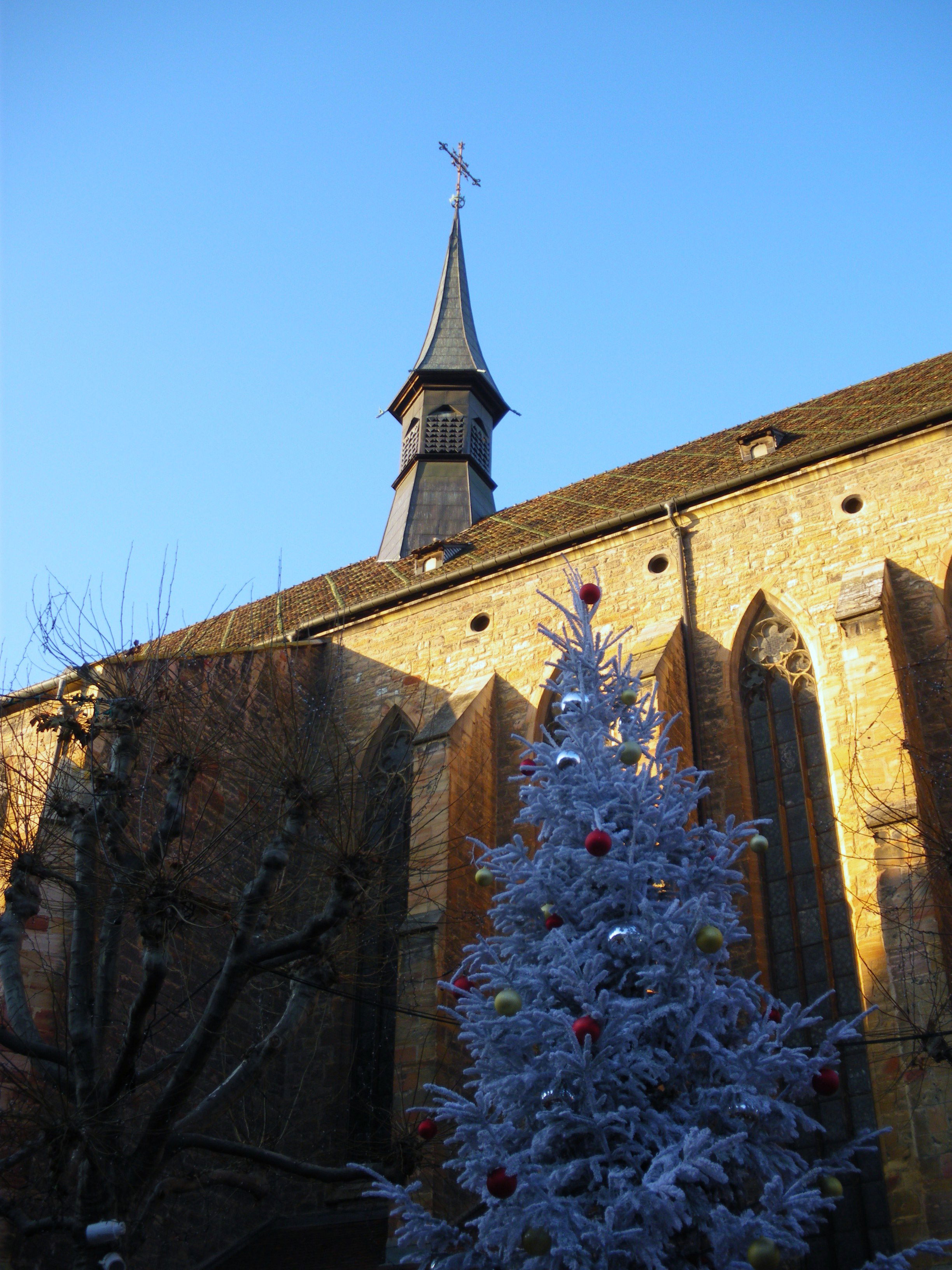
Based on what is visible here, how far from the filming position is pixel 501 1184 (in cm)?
634

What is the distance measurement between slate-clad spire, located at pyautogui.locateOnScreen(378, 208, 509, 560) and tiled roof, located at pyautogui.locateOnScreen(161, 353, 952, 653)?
86 centimetres

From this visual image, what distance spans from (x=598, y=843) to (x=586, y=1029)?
3.28 feet

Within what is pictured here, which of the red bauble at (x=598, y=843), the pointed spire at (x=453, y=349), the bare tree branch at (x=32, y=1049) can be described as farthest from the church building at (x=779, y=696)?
the pointed spire at (x=453, y=349)

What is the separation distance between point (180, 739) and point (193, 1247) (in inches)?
213

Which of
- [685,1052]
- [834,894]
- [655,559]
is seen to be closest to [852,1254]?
[834,894]

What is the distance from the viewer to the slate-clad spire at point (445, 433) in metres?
20.7

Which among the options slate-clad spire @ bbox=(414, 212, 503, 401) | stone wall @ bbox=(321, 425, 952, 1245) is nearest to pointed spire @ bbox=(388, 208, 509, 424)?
slate-clad spire @ bbox=(414, 212, 503, 401)

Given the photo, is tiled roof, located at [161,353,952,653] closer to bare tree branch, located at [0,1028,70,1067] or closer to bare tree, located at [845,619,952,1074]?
bare tree, located at [845,619,952,1074]

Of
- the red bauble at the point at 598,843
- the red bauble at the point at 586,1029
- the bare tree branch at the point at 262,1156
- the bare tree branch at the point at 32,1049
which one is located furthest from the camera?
the bare tree branch at the point at 262,1156

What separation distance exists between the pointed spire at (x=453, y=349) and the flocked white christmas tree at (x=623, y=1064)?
643 inches

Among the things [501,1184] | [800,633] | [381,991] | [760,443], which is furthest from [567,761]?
[760,443]

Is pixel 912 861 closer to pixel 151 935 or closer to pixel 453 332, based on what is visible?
pixel 151 935

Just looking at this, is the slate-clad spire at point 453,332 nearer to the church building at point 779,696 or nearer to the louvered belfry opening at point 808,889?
the church building at point 779,696

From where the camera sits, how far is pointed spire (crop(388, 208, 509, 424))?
23375mm
